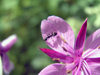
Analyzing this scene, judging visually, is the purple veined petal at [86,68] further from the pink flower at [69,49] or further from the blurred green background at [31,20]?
the blurred green background at [31,20]

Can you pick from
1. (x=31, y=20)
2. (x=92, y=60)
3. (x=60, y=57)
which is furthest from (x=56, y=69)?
(x=31, y=20)

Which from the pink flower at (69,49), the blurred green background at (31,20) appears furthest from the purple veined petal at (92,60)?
the blurred green background at (31,20)

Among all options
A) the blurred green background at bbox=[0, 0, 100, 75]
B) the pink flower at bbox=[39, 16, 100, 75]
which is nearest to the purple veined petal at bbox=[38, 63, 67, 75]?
the pink flower at bbox=[39, 16, 100, 75]

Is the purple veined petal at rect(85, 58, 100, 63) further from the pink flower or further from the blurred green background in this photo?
the blurred green background

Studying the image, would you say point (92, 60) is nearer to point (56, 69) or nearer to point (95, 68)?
point (95, 68)

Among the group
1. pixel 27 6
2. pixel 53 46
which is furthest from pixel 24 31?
pixel 53 46

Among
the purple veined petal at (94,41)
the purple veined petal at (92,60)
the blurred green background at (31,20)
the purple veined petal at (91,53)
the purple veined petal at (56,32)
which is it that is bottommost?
the purple veined petal at (92,60)

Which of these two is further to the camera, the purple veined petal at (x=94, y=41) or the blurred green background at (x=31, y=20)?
the blurred green background at (x=31, y=20)
